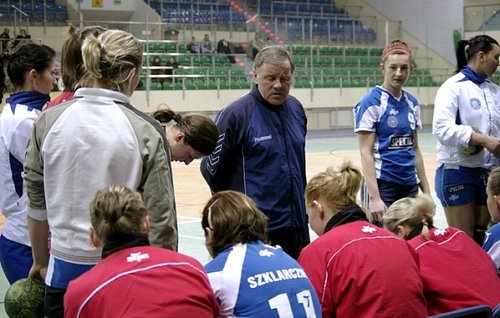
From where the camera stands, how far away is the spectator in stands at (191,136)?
11.7 ft

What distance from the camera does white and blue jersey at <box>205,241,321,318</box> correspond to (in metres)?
2.79

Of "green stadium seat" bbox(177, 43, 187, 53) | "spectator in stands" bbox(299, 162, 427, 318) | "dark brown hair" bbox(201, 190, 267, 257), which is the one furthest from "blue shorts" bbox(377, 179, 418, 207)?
"green stadium seat" bbox(177, 43, 187, 53)

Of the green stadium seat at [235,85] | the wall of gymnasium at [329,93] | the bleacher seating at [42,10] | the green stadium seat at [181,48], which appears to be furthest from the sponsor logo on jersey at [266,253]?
the green stadium seat at [181,48]

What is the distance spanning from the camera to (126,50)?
Answer: 9.80ft

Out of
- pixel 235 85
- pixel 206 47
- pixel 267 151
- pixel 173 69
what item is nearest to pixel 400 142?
pixel 267 151

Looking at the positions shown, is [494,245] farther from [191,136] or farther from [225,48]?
[225,48]

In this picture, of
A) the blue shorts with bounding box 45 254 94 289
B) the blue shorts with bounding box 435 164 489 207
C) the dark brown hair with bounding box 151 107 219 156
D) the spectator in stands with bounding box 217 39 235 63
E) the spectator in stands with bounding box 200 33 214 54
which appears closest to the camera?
the blue shorts with bounding box 45 254 94 289

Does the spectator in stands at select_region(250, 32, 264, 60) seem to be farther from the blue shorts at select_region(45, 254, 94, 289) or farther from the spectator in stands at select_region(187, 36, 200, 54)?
the blue shorts at select_region(45, 254, 94, 289)

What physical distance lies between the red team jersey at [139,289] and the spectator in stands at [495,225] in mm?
1779

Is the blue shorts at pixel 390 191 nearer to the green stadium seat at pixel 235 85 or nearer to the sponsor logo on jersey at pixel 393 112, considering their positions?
the sponsor logo on jersey at pixel 393 112

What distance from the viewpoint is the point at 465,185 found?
5.32 metres

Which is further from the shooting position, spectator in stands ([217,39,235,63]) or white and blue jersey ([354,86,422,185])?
spectator in stands ([217,39,235,63])

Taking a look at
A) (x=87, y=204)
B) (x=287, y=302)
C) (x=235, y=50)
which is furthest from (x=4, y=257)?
(x=235, y=50)

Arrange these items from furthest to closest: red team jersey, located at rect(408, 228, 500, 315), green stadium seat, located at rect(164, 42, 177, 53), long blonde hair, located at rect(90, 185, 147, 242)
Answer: green stadium seat, located at rect(164, 42, 177, 53) → red team jersey, located at rect(408, 228, 500, 315) → long blonde hair, located at rect(90, 185, 147, 242)
